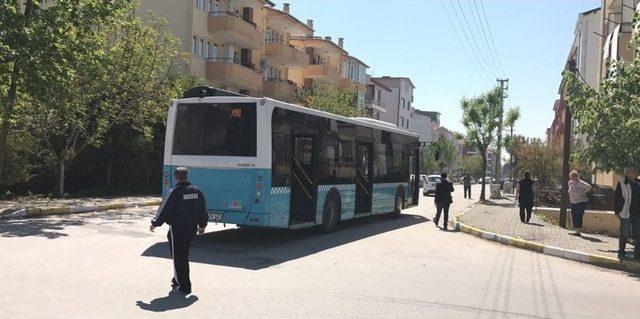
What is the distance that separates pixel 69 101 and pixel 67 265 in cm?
1229

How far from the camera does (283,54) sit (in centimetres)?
4484

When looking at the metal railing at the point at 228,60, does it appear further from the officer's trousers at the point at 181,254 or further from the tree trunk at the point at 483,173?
the officer's trousers at the point at 181,254

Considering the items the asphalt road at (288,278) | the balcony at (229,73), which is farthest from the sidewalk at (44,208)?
the balcony at (229,73)

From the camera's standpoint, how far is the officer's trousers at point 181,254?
7547 mm

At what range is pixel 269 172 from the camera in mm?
11711

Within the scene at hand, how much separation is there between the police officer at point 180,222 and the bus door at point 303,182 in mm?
5085

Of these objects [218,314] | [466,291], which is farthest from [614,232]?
[218,314]

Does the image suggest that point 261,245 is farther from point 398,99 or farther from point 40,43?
point 398,99

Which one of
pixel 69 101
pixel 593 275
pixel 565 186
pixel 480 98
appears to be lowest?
pixel 593 275

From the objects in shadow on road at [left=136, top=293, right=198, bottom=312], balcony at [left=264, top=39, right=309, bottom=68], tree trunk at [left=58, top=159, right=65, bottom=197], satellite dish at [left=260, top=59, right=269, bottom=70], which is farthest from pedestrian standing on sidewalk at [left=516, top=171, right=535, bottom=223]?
balcony at [left=264, top=39, right=309, bottom=68]

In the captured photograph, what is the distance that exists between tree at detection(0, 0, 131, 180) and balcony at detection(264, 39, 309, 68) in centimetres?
2759

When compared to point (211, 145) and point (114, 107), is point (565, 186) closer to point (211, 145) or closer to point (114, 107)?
point (211, 145)

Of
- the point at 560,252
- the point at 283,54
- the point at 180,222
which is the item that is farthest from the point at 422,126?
the point at 180,222

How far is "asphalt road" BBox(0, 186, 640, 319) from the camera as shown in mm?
6945
